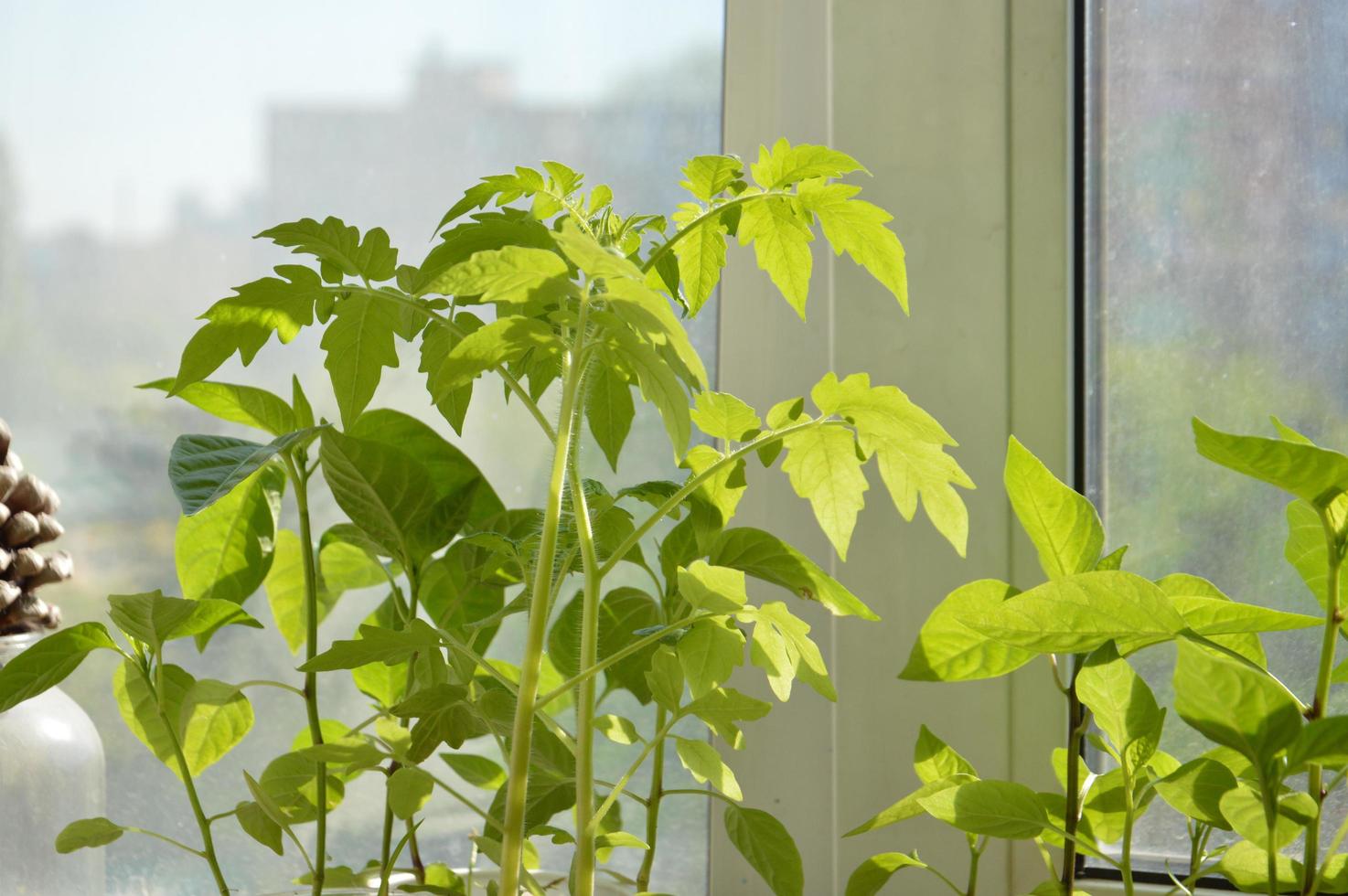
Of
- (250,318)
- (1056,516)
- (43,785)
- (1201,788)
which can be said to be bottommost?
(43,785)

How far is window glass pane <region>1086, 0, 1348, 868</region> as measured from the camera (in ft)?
2.41

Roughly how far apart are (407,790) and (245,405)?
271 millimetres

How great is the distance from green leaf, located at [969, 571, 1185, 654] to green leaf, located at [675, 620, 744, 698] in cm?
13

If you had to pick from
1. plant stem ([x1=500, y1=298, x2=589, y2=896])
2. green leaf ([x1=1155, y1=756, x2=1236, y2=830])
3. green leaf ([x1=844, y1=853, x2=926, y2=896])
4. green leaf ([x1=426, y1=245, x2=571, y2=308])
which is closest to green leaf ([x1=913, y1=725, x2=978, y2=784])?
green leaf ([x1=844, y1=853, x2=926, y2=896])

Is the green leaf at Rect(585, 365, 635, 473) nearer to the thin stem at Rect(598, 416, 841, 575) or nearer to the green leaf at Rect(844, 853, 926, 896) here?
the thin stem at Rect(598, 416, 841, 575)

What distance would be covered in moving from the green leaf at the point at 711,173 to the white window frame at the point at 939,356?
26 centimetres

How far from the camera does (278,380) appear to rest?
0.94 metres

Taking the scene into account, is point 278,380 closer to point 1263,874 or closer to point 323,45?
point 323,45

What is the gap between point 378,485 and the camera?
0.63 meters

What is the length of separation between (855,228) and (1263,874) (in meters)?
0.38

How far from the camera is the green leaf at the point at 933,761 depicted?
628 mm

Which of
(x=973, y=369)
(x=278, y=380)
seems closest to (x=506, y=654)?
(x=278, y=380)

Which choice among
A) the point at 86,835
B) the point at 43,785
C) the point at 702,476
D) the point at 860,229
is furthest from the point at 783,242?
the point at 43,785

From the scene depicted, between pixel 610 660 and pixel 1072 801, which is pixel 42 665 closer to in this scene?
pixel 610 660
